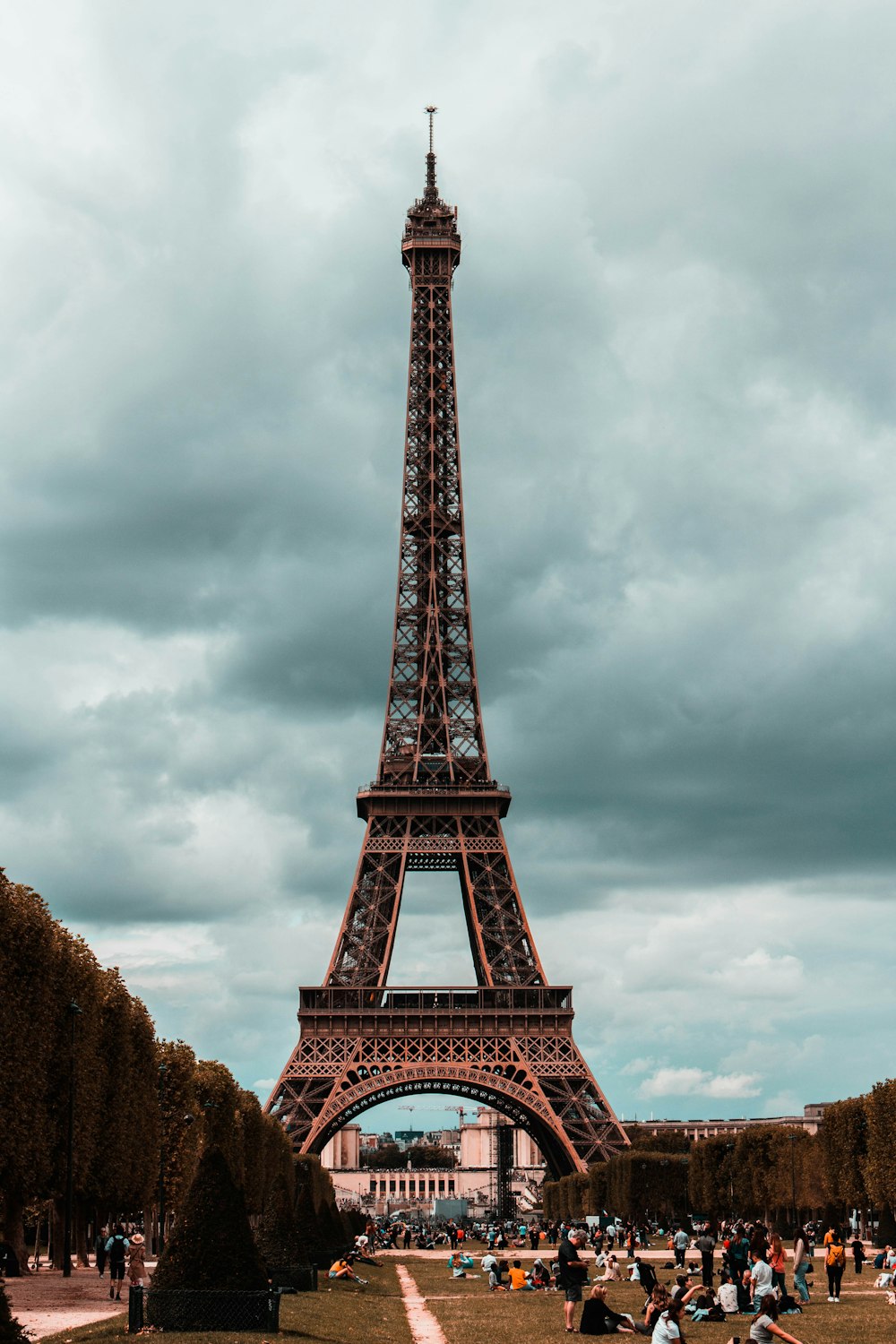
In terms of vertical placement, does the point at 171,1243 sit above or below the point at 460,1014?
below

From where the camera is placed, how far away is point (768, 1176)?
9300 cm

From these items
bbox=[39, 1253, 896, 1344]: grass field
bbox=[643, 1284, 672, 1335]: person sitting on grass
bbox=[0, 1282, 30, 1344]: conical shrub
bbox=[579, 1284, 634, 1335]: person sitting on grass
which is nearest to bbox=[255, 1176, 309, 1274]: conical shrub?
bbox=[39, 1253, 896, 1344]: grass field

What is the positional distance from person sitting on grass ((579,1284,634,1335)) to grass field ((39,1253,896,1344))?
114 cm

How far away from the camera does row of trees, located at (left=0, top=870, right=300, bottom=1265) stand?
1907 inches

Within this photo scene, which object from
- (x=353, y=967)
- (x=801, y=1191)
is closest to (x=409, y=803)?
(x=353, y=967)

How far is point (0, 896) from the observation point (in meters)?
47.9

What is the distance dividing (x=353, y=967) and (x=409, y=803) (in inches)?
447

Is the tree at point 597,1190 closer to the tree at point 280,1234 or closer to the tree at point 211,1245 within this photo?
the tree at point 280,1234

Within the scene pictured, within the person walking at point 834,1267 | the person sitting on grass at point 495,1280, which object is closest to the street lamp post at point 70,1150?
the person sitting on grass at point 495,1280

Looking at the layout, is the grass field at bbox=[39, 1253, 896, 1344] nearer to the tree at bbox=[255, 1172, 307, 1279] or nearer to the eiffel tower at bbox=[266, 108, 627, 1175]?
the tree at bbox=[255, 1172, 307, 1279]

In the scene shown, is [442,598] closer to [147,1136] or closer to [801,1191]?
[801,1191]

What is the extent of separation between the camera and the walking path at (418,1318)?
35031 millimetres

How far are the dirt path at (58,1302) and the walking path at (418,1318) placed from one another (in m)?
6.70

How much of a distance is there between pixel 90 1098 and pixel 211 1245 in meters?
28.3
